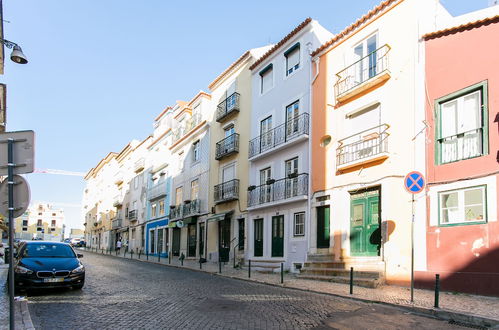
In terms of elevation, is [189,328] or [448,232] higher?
[448,232]

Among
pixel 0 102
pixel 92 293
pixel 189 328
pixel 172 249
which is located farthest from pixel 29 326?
pixel 172 249

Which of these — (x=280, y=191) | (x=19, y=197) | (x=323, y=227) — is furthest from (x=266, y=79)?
(x=19, y=197)

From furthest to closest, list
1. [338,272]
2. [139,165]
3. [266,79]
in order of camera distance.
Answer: [139,165]
[266,79]
[338,272]

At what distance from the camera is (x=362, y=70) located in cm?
1644

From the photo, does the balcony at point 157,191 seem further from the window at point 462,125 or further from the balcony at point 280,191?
the window at point 462,125

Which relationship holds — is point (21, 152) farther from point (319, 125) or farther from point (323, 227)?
point (319, 125)

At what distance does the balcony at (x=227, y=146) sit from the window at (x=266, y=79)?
320cm

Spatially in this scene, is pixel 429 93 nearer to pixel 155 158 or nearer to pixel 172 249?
pixel 172 249

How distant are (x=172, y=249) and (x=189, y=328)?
26.5 meters

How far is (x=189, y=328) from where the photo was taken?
709cm

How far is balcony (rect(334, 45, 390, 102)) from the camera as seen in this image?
15.2 meters

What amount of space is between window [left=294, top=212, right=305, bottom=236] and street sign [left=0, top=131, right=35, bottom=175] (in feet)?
46.1

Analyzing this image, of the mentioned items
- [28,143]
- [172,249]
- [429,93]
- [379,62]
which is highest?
[379,62]

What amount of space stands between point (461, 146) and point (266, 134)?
11.1m
